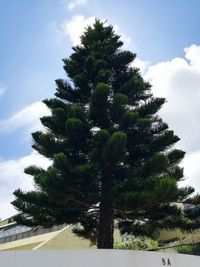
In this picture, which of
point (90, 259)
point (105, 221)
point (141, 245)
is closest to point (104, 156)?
point (105, 221)

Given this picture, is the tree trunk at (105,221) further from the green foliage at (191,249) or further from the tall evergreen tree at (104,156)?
the green foliage at (191,249)

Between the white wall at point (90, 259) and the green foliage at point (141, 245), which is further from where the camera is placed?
the green foliage at point (141, 245)

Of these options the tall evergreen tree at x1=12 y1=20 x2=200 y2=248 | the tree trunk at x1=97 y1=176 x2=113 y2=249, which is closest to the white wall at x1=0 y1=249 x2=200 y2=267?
the tall evergreen tree at x1=12 y1=20 x2=200 y2=248

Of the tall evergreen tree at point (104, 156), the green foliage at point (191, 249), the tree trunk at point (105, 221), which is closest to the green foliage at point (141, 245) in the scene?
the tall evergreen tree at point (104, 156)

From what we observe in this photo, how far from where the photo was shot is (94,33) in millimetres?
19234

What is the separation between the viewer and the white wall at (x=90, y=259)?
34.4 ft

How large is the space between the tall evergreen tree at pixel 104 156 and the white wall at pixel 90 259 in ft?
6.78

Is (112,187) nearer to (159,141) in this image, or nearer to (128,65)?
(159,141)

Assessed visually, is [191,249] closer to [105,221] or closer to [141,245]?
[105,221]

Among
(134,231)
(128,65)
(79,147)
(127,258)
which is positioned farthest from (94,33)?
(127,258)

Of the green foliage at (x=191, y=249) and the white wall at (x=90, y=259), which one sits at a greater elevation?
the green foliage at (x=191, y=249)

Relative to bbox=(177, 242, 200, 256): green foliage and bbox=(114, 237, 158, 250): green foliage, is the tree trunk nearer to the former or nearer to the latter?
bbox=(177, 242, 200, 256): green foliage

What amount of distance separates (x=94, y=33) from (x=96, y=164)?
6396mm

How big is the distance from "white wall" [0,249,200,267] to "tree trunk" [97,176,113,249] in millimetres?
2723
